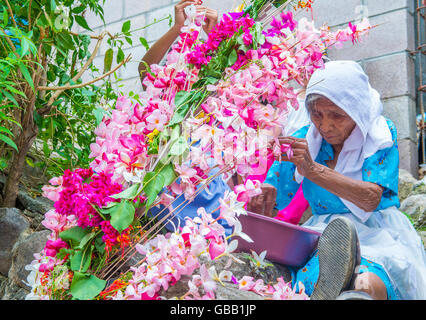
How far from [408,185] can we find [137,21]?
2210mm

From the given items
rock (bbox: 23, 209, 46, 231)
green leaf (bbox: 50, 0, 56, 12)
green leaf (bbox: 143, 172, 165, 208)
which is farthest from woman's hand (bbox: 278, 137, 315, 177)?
rock (bbox: 23, 209, 46, 231)

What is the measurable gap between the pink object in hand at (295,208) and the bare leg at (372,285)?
619 millimetres

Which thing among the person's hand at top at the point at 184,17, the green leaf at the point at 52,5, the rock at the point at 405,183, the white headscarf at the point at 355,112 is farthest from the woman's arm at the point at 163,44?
the rock at the point at 405,183

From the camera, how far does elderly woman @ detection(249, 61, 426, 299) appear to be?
5.86ft

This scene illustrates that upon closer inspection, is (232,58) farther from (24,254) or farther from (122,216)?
(24,254)

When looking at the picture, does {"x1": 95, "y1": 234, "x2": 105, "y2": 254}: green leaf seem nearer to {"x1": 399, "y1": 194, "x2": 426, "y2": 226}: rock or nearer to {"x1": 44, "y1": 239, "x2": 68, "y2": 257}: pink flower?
{"x1": 44, "y1": 239, "x2": 68, "y2": 257}: pink flower

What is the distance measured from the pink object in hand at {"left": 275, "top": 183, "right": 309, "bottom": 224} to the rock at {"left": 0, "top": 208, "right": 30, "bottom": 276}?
1117mm

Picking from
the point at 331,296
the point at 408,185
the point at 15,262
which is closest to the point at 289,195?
the point at 408,185

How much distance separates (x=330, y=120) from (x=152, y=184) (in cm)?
102

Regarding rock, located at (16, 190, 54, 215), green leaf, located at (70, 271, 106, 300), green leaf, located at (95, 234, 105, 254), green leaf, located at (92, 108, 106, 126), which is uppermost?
green leaf, located at (92, 108, 106, 126)

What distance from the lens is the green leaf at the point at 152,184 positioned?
121cm

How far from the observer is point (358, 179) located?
2010mm

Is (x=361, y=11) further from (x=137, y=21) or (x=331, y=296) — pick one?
(x=331, y=296)

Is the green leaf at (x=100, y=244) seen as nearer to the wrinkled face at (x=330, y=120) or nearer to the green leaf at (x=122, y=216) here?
the green leaf at (x=122, y=216)
